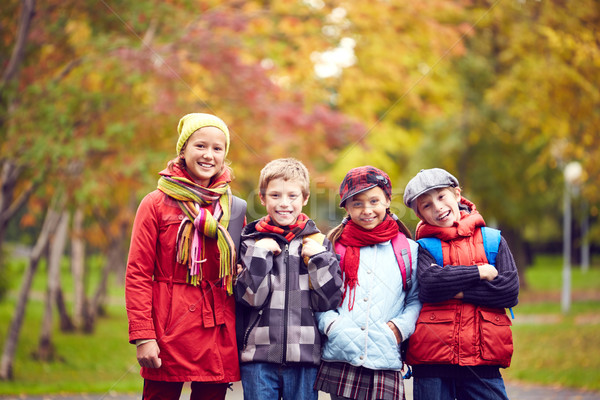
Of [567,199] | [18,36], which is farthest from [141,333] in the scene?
[567,199]

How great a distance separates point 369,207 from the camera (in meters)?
3.17

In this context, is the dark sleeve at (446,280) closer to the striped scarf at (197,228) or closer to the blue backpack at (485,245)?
the blue backpack at (485,245)

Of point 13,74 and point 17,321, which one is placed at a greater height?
point 13,74

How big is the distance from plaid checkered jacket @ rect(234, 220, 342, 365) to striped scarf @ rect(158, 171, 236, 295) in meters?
0.09

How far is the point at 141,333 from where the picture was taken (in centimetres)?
288

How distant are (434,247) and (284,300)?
0.81 metres

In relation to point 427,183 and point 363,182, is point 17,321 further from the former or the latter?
point 427,183

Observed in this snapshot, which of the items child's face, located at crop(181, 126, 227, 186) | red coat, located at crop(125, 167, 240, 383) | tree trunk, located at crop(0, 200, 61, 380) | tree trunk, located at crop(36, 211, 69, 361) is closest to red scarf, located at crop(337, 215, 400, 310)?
red coat, located at crop(125, 167, 240, 383)

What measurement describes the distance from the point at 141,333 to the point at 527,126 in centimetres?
897

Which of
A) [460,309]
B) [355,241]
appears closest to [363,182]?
Result: [355,241]

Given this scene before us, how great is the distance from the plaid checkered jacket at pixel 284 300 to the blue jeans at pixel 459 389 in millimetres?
545

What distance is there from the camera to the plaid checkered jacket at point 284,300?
2.94m

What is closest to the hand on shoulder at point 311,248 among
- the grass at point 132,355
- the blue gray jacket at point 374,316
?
the blue gray jacket at point 374,316

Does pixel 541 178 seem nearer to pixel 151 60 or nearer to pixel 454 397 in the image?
pixel 151 60
